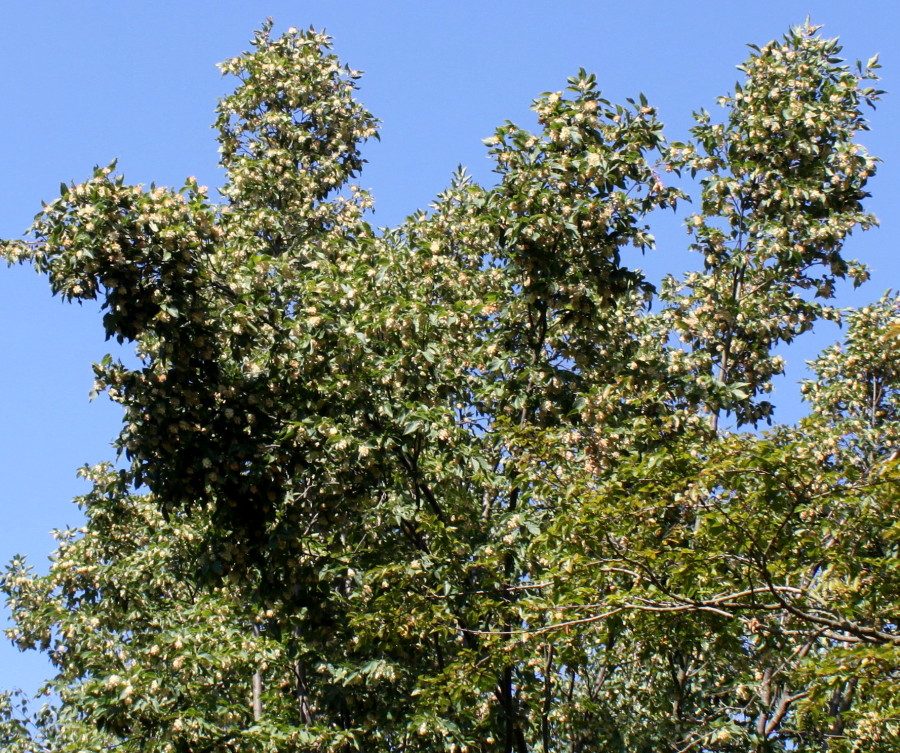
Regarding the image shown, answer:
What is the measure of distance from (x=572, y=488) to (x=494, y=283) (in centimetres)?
494

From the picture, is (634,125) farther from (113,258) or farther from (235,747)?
(235,747)

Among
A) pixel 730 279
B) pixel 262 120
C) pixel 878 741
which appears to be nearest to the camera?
pixel 878 741

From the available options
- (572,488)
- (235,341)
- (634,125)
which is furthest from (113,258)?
(634,125)

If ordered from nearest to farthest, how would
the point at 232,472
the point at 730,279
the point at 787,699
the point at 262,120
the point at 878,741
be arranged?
the point at 878,741 < the point at 232,472 < the point at 787,699 < the point at 730,279 < the point at 262,120

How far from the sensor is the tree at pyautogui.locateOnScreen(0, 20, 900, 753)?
9.56 meters

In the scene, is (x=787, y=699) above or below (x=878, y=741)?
above

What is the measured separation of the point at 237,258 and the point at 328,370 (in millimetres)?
2157

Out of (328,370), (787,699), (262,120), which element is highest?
(262,120)

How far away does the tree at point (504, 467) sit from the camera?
956cm

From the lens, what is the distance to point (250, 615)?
12.8 meters

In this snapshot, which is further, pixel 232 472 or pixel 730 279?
pixel 730 279

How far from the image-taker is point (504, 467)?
1195cm

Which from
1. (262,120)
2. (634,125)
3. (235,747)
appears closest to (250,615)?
Result: (235,747)

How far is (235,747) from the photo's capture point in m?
11.1
